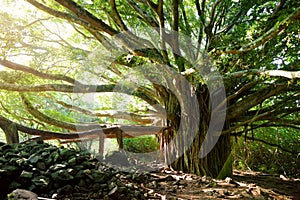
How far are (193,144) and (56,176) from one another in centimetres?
255

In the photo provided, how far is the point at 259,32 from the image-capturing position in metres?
3.12

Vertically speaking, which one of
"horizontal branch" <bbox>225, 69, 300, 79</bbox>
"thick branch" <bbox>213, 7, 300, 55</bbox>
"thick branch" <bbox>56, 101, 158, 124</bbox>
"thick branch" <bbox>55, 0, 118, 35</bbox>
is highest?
"thick branch" <bbox>55, 0, 118, 35</bbox>

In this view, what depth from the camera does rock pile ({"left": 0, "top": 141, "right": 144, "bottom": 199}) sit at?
2.38 m

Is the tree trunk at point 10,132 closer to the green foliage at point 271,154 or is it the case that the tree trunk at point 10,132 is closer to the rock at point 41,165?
the rock at point 41,165

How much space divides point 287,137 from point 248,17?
379 cm

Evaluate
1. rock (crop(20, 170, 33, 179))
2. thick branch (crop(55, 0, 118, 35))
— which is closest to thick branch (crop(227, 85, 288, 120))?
thick branch (crop(55, 0, 118, 35))

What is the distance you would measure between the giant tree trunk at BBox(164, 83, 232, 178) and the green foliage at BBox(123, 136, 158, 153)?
333 centimetres

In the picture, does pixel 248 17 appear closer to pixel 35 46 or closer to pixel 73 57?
pixel 73 57

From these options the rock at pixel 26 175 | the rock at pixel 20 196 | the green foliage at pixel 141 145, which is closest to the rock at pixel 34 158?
the rock at pixel 26 175

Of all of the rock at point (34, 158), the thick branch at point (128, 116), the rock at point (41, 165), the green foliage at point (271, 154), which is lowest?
the green foliage at point (271, 154)

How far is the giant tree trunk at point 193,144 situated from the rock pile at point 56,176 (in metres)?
1.87

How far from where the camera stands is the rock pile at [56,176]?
93.5 inches

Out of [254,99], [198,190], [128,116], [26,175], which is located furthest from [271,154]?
[26,175]

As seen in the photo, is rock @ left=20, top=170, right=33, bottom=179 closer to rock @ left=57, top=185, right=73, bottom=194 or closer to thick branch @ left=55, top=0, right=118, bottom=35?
rock @ left=57, top=185, right=73, bottom=194
